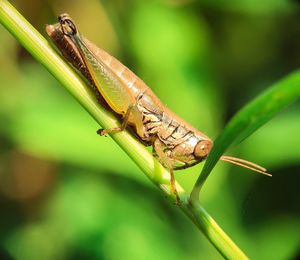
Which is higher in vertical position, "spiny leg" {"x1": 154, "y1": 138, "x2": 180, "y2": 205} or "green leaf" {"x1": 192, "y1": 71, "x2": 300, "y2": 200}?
"green leaf" {"x1": 192, "y1": 71, "x2": 300, "y2": 200}

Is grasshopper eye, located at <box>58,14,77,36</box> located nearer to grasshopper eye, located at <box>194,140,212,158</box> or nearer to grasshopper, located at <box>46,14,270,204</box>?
grasshopper, located at <box>46,14,270,204</box>

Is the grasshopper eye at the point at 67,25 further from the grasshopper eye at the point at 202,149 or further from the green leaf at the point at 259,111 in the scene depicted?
the green leaf at the point at 259,111

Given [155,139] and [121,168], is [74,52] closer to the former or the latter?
[155,139]

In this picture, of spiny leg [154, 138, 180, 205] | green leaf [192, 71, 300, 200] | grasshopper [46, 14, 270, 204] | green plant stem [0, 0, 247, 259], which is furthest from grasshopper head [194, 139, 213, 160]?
green leaf [192, 71, 300, 200]

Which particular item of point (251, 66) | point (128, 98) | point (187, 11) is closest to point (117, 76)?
point (128, 98)

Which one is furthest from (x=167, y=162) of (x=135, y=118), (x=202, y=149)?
(x=202, y=149)
